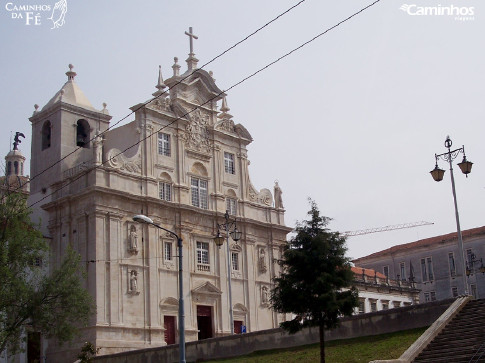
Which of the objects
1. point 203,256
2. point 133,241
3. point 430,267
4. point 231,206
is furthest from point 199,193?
point 430,267

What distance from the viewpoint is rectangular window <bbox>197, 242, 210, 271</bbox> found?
49.1 m

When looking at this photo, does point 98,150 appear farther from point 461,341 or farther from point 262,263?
point 461,341

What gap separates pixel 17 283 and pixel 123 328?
11.1m

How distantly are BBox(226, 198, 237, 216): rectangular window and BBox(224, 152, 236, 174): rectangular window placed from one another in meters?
2.28

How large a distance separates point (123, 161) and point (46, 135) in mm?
7756

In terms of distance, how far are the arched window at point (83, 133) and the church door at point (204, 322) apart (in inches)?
547

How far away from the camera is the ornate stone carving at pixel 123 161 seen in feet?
150

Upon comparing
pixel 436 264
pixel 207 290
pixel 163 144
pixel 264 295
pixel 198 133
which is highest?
pixel 198 133

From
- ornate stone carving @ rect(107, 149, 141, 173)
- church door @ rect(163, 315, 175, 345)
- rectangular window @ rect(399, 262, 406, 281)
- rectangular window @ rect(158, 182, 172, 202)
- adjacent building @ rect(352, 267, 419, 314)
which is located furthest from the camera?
rectangular window @ rect(399, 262, 406, 281)

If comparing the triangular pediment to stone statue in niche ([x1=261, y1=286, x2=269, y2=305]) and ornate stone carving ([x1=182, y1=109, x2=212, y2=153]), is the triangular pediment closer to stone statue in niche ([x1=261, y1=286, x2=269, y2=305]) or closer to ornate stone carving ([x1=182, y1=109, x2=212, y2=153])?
stone statue in niche ([x1=261, y1=286, x2=269, y2=305])

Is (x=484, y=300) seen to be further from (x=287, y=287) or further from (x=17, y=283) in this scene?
(x=17, y=283)

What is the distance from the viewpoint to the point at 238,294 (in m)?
50.6

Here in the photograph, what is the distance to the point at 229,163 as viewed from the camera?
177ft

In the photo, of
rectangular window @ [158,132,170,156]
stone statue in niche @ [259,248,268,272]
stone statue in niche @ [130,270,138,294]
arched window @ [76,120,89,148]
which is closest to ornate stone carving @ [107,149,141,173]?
rectangular window @ [158,132,170,156]
